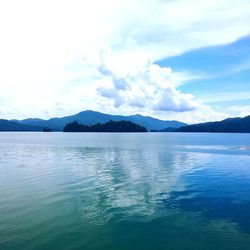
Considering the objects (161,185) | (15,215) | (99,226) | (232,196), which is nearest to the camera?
(99,226)

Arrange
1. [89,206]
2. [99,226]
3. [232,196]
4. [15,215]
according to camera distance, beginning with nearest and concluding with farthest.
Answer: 1. [99,226]
2. [15,215]
3. [89,206]
4. [232,196]

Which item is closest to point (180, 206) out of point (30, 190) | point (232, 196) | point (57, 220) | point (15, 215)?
point (232, 196)

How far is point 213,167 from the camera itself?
221ft

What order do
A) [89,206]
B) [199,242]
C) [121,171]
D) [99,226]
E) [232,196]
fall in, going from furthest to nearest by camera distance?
1. [121,171]
2. [232,196]
3. [89,206]
4. [99,226]
5. [199,242]

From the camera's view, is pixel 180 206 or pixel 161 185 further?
pixel 161 185

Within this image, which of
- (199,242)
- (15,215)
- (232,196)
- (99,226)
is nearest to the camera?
(199,242)

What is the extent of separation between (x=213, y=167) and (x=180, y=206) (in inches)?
1484

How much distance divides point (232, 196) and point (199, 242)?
1736 cm

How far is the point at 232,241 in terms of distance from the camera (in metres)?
22.9

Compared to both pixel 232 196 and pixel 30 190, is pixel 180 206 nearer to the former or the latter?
pixel 232 196

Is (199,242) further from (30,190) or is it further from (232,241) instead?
(30,190)

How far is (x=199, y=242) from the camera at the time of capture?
74.5ft

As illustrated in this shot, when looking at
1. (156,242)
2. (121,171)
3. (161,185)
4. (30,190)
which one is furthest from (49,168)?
(156,242)

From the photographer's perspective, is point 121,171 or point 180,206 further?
point 121,171
